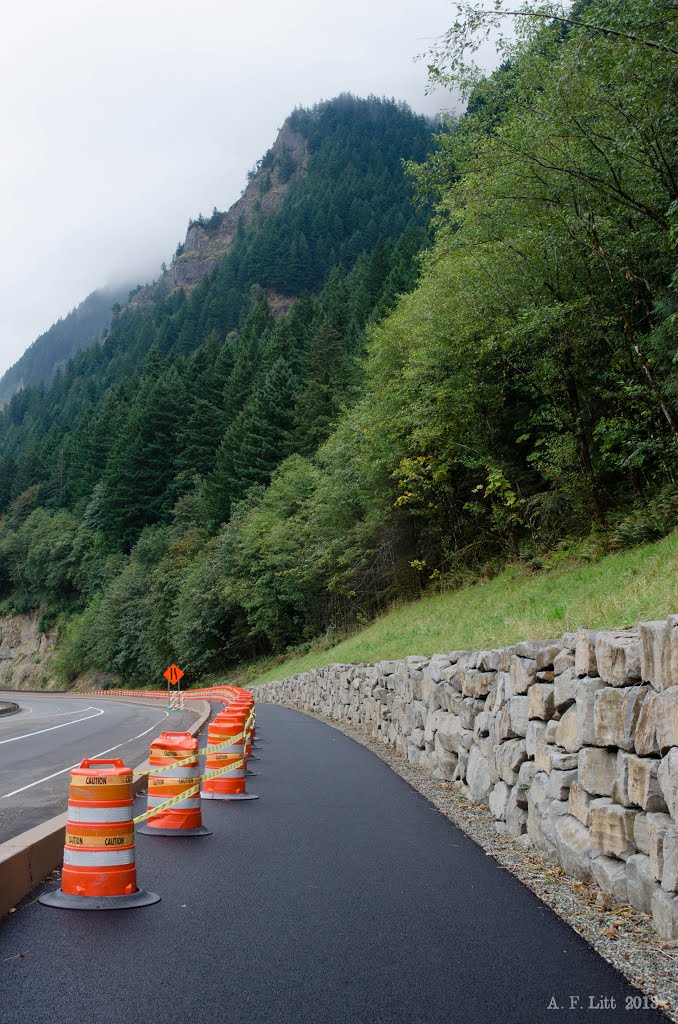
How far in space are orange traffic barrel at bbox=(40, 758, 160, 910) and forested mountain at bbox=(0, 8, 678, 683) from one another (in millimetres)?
11120

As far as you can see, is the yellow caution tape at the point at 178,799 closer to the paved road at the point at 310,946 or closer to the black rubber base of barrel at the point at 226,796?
the black rubber base of barrel at the point at 226,796

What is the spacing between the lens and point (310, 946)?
4.53 m

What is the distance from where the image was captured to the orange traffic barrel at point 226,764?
9664 mm

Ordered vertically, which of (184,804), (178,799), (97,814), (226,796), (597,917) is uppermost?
(97,814)

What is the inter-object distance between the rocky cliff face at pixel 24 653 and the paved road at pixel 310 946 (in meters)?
75.2

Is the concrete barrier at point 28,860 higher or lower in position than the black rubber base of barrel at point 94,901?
higher

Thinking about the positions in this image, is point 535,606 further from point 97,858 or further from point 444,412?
point 444,412

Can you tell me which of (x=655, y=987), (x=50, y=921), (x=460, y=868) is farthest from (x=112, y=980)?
(x=460, y=868)

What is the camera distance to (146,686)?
62281mm

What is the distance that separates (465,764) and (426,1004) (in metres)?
6.00

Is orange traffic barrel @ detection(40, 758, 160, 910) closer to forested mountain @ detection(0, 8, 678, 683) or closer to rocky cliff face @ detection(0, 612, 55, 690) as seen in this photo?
forested mountain @ detection(0, 8, 678, 683)

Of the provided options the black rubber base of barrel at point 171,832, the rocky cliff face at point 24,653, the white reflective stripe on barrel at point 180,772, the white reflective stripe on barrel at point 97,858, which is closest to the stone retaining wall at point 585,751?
the black rubber base of barrel at point 171,832

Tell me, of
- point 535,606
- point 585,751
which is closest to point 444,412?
point 535,606

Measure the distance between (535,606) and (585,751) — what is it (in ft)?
25.3
